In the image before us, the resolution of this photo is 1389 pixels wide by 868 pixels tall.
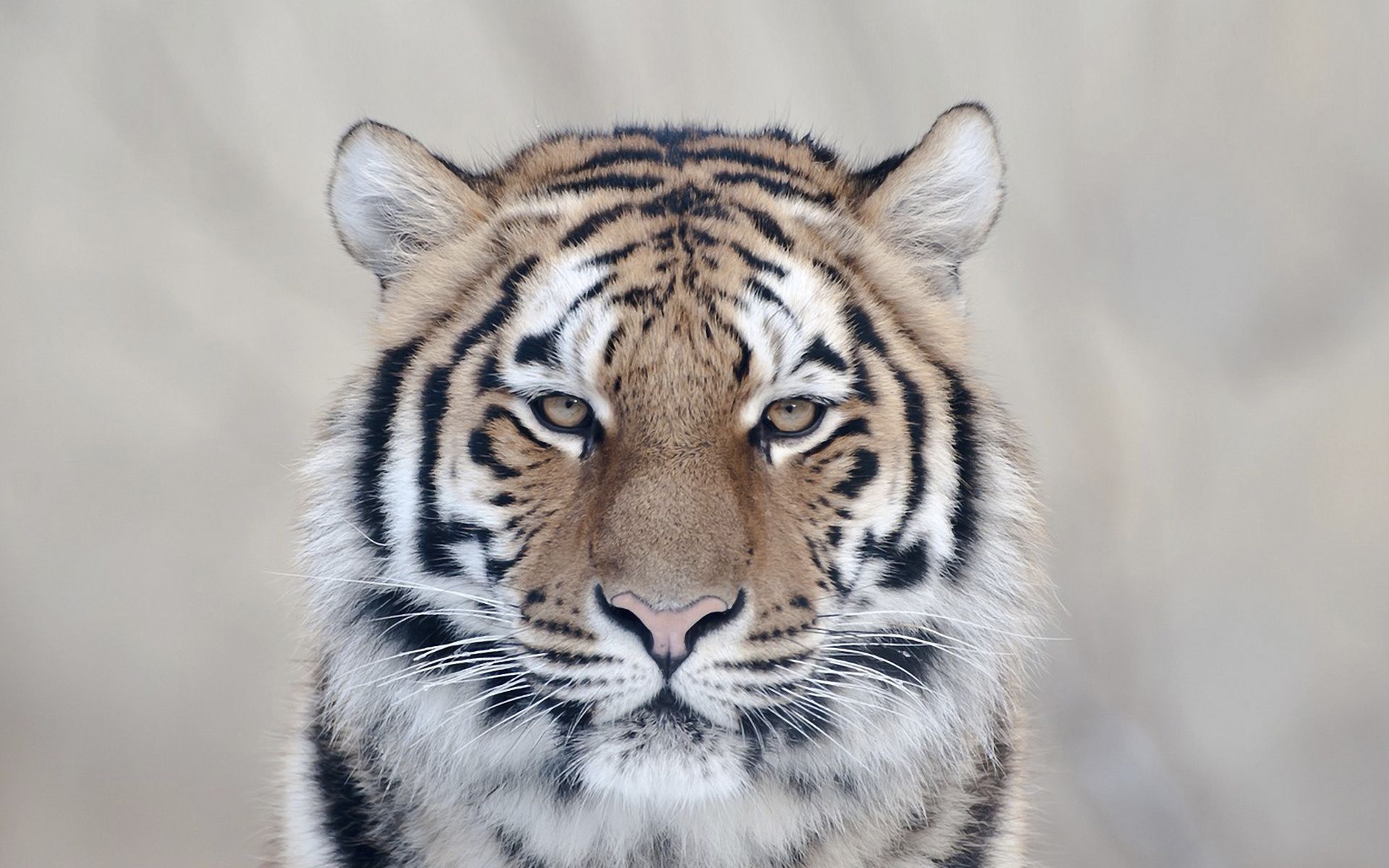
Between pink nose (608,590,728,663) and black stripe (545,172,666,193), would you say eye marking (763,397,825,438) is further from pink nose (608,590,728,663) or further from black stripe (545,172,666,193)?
black stripe (545,172,666,193)

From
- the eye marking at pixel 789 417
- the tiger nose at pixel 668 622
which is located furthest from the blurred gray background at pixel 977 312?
the tiger nose at pixel 668 622

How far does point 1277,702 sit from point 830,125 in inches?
56.0

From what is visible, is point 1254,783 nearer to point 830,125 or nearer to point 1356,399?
point 1356,399

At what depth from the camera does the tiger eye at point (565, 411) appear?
1293 mm

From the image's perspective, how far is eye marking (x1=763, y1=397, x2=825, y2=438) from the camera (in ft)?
4.25

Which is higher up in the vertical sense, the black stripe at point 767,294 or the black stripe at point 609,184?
the black stripe at point 609,184

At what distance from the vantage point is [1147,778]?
2436 mm

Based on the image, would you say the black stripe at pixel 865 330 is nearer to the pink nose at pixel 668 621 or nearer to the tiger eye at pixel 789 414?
the tiger eye at pixel 789 414

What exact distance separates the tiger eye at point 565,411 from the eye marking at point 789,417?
186mm

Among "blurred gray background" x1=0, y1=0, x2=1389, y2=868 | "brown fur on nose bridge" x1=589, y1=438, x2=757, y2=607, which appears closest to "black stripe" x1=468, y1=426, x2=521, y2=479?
"brown fur on nose bridge" x1=589, y1=438, x2=757, y2=607

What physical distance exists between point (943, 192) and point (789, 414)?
37 centimetres

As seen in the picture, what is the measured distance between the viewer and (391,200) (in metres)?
1.47

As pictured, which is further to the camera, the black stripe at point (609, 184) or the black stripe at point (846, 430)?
the black stripe at point (609, 184)

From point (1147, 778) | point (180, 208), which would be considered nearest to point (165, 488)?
point (180, 208)
